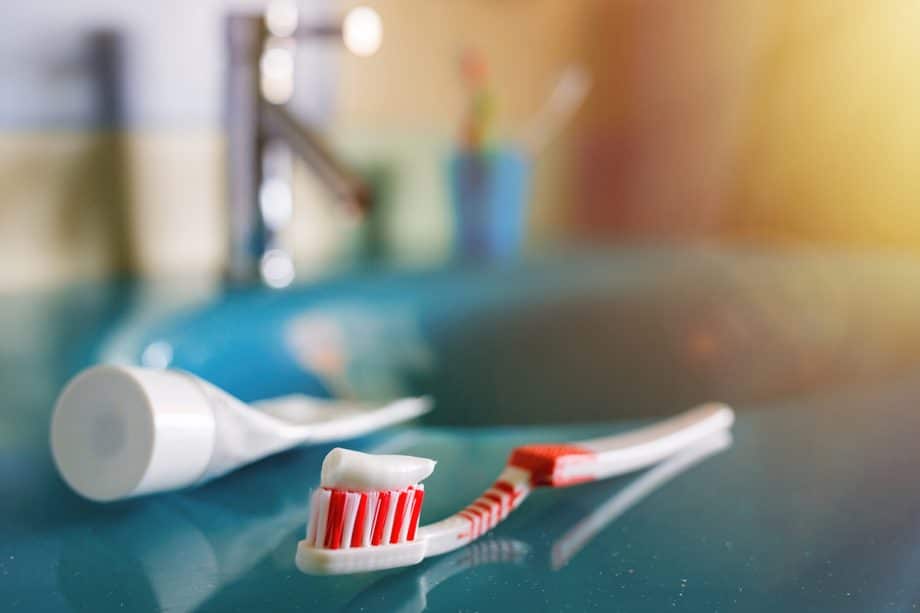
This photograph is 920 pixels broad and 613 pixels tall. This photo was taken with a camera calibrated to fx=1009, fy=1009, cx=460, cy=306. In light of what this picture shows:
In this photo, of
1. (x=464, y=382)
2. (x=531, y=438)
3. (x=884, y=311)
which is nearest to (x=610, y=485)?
(x=531, y=438)

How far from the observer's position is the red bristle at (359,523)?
0.31 meters

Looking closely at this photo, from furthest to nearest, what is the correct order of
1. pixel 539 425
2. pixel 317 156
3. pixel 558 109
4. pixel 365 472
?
pixel 558 109 → pixel 317 156 → pixel 539 425 → pixel 365 472

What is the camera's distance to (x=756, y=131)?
1327mm

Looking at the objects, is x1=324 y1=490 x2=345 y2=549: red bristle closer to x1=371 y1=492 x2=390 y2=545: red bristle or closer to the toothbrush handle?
x1=371 y1=492 x2=390 y2=545: red bristle

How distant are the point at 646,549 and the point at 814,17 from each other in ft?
3.50

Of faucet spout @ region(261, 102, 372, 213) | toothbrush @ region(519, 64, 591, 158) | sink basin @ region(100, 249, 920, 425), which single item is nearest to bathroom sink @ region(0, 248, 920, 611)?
sink basin @ region(100, 249, 920, 425)

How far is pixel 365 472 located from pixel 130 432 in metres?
0.12

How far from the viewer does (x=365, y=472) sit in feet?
1.02

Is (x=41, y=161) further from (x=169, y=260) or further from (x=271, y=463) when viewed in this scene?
(x=271, y=463)

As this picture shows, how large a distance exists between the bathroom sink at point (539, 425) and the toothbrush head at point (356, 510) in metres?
0.02

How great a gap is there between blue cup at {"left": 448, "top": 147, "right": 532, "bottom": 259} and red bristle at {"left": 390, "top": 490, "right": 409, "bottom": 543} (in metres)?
0.79

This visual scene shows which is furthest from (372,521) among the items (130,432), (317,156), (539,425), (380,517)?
(317,156)

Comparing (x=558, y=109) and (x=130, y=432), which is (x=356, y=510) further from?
(x=558, y=109)

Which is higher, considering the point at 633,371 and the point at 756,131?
the point at 756,131
